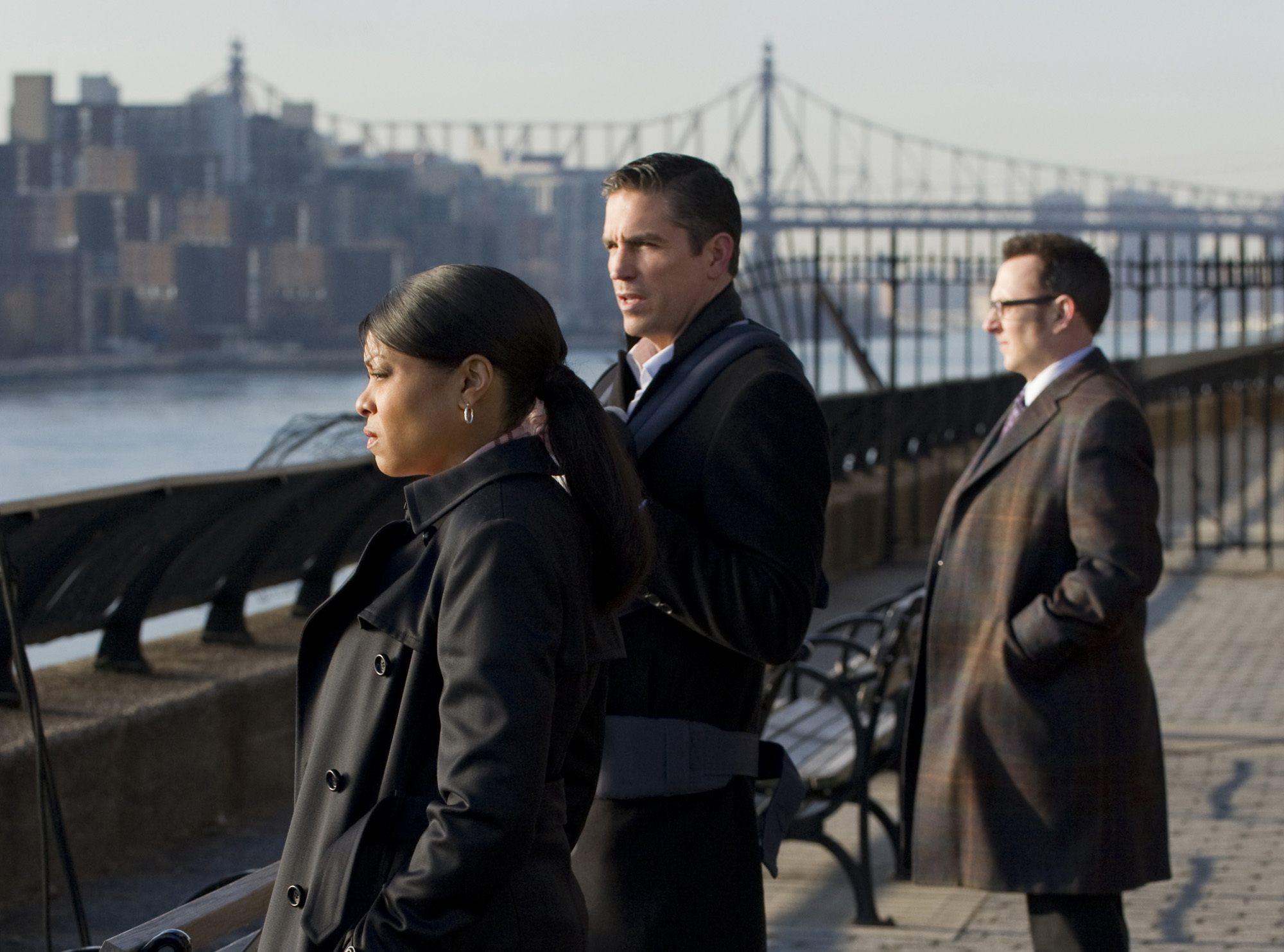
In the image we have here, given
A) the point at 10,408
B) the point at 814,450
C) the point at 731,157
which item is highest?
the point at 731,157

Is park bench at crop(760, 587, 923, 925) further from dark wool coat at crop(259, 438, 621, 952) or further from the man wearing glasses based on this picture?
dark wool coat at crop(259, 438, 621, 952)

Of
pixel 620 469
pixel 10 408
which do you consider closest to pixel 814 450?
pixel 620 469

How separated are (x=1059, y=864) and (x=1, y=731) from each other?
6.81 feet

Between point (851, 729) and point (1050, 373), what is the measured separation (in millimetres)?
1770

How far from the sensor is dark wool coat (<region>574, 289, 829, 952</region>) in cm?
200

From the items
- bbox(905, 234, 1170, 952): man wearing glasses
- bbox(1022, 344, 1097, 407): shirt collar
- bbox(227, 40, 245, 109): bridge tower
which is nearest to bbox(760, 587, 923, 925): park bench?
bbox(905, 234, 1170, 952): man wearing glasses

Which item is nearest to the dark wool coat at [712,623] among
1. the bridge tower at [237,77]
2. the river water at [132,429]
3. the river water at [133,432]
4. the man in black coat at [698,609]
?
the man in black coat at [698,609]

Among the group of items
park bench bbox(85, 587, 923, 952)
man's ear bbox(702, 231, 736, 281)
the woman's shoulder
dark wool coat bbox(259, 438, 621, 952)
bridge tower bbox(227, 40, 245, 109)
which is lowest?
park bench bbox(85, 587, 923, 952)

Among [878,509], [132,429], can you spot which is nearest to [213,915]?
[878,509]

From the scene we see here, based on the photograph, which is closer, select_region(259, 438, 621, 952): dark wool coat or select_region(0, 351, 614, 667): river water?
select_region(259, 438, 621, 952): dark wool coat

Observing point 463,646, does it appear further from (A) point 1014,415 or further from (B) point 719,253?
(A) point 1014,415

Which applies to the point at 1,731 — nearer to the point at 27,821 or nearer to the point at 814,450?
the point at 27,821

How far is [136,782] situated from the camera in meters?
3.98

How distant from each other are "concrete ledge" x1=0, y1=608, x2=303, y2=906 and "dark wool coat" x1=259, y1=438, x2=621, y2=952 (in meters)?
2.19
